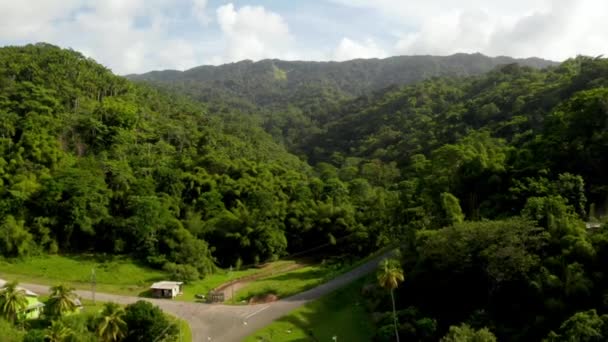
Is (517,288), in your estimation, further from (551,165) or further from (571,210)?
(551,165)

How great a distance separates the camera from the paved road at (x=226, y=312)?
34.7 meters

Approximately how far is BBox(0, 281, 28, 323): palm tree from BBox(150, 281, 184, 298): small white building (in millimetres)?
11475

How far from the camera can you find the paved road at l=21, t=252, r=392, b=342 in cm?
3466

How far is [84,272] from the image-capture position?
45.2 m

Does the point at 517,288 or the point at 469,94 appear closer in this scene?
the point at 517,288

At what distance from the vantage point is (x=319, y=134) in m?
137

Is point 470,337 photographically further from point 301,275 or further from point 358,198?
point 358,198

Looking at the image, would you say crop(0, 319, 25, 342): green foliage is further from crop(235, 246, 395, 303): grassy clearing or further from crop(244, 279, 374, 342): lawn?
crop(235, 246, 395, 303): grassy clearing

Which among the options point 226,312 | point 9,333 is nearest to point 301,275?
point 226,312

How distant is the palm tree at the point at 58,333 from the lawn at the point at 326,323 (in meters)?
10.7

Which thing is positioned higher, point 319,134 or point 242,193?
point 319,134

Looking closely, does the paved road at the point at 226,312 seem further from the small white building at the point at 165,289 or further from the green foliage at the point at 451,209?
the green foliage at the point at 451,209

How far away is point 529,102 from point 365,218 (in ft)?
125

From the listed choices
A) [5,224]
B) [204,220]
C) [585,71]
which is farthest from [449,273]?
[585,71]
